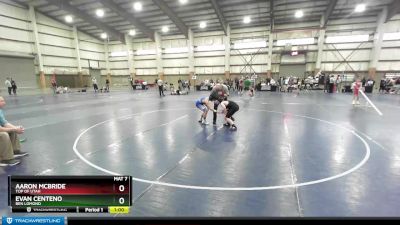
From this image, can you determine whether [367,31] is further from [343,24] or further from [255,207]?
[255,207]

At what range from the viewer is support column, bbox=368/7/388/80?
87.6ft

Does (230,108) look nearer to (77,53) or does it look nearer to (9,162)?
(9,162)

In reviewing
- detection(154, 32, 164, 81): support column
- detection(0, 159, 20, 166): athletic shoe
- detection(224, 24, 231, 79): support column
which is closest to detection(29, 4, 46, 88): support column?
detection(154, 32, 164, 81): support column

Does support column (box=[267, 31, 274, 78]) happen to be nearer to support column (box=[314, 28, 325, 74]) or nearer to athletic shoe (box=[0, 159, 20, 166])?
support column (box=[314, 28, 325, 74])

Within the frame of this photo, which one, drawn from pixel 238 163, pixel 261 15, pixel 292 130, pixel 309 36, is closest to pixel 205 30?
pixel 261 15

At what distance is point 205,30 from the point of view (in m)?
35.7

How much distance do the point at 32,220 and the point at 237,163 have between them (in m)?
4.29

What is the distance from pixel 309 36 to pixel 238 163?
104 feet

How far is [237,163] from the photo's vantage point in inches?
201

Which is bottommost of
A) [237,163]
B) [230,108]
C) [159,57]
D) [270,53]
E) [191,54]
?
[237,163]

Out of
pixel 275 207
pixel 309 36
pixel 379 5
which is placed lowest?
pixel 275 207
